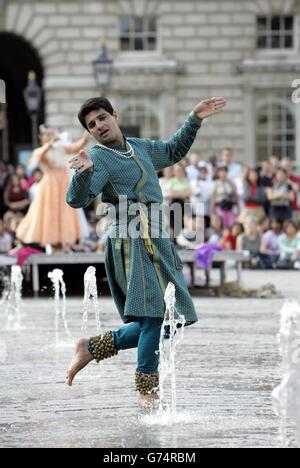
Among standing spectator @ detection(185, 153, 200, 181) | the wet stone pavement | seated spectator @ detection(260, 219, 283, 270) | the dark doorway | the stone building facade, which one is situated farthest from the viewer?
the dark doorway

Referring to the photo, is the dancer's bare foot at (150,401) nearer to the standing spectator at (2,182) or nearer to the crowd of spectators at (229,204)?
the crowd of spectators at (229,204)

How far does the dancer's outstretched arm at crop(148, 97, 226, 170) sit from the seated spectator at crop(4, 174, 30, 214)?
1384 cm

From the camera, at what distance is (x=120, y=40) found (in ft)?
112

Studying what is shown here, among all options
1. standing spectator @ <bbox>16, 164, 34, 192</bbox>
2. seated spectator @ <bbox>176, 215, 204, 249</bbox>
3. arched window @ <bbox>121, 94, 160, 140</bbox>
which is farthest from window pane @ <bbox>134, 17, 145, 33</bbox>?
seated spectator @ <bbox>176, 215, 204, 249</bbox>

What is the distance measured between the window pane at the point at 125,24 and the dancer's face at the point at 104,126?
2762cm

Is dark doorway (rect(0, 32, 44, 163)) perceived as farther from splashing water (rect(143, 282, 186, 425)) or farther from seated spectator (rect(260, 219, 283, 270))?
splashing water (rect(143, 282, 186, 425))

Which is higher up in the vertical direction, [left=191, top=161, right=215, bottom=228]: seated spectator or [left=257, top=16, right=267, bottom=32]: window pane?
[left=257, top=16, right=267, bottom=32]: window pane

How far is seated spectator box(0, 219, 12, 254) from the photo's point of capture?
62.5ft

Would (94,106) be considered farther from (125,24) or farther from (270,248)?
(125,24)

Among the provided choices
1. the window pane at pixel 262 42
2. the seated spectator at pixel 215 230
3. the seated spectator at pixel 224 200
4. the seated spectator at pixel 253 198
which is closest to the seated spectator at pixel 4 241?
the seated spectator at pixel 215 230

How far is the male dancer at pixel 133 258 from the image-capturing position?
6824 mm

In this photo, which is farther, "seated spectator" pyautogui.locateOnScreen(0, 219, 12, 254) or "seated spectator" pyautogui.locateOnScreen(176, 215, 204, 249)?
"seated spectator" pyautogui.locateOnScreen(0, 219, 12, 254)

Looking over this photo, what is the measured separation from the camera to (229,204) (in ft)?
68.9
